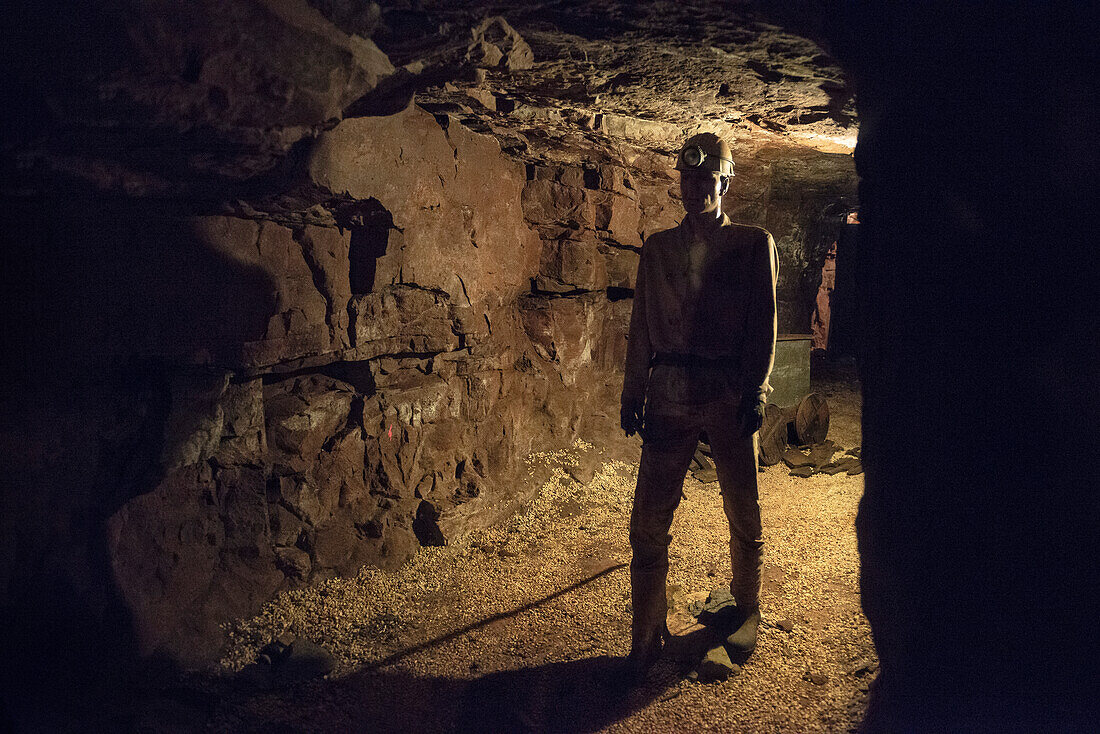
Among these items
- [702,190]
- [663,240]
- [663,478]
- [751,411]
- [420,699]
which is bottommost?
[420,699]

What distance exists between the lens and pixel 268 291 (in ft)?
10.6

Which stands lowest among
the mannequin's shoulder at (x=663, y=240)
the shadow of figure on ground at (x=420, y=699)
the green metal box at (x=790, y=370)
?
the shadow of figure on ground at (x=420, y=699)

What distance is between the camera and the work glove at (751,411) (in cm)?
282

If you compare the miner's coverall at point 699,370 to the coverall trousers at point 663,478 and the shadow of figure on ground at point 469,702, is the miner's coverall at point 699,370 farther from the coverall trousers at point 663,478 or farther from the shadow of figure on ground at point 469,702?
the shadow of figure on ground at point 469,702

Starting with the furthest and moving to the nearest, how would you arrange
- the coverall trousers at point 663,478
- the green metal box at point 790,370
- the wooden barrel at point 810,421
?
the green metal box at point 790,370, the wooden barrel at point 810,421, the coverall trousers at point 663,478

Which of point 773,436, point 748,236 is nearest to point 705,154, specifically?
point 748,236

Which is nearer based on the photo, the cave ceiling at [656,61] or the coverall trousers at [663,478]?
the cave ceiling at [656,61]

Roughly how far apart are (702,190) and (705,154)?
0.15 m

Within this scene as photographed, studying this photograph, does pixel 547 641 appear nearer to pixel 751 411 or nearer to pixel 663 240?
pixel 751 411

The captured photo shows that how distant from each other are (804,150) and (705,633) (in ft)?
12.8

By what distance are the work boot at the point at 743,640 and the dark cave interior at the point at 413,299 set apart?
1.69ft

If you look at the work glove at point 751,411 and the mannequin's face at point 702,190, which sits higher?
the mannequin's face at point 702,190

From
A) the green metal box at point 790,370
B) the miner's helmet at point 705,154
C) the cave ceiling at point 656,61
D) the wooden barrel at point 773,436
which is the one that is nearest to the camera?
the cave ceiling at point 656,61

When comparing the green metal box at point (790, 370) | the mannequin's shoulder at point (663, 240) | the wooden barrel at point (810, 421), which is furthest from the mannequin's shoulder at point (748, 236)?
the green metal box at point (790, 370)
